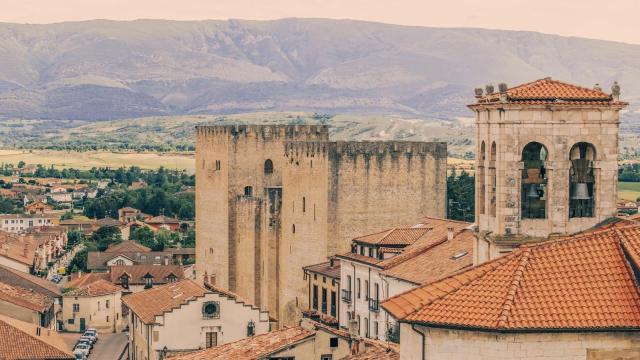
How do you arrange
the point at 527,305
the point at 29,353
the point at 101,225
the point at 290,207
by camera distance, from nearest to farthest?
1. the point at 527,305
2. the point at 29,353
3. the point at 290,207
4. the point at 101,225

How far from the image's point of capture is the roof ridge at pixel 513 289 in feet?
88.2

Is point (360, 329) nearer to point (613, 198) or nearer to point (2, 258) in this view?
point (613, 198)

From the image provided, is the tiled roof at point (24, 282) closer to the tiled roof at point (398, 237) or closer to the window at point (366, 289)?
the tiled roof at point (398, 237)

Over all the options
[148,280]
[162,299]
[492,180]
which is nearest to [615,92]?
[492,180]

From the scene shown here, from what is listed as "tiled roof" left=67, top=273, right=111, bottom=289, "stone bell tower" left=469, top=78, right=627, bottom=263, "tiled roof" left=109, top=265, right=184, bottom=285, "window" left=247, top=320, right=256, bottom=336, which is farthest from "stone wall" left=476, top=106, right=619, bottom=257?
"tiled roof" left=109, top=265, right=184, bottom=285

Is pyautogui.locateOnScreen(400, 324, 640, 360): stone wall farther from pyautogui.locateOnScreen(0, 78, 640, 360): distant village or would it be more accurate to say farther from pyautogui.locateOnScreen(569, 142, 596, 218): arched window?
pyautogui.locateOnScreen(569, 142, 596, 218): arched window

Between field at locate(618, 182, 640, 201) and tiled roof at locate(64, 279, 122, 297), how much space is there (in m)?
52.4

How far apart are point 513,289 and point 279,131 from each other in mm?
68904

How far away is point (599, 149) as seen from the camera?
109 feet

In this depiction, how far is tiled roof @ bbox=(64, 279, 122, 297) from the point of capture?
113 m

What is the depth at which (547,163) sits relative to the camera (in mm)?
32750

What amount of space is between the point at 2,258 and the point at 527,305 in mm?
104525

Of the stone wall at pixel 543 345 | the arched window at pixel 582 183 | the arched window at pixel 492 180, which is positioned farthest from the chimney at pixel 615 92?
the stone wall at pixel 543 345

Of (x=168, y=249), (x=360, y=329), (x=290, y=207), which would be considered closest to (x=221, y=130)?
(x=290, y=207)
